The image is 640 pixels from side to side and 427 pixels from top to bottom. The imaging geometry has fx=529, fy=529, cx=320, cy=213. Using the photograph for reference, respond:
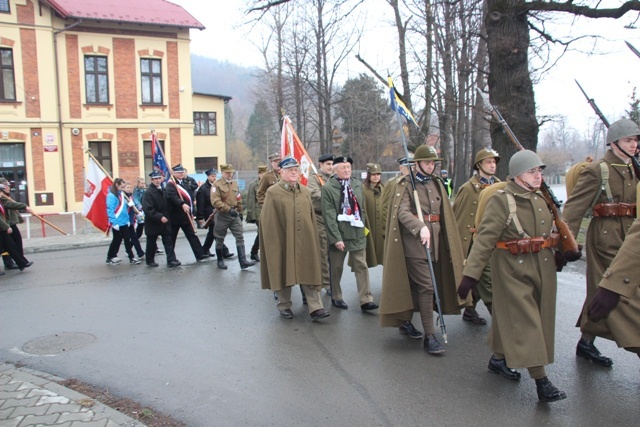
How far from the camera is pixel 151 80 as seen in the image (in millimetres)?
27859

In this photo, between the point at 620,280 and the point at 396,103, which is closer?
the point at 620,280

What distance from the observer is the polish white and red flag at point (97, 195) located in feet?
39.5

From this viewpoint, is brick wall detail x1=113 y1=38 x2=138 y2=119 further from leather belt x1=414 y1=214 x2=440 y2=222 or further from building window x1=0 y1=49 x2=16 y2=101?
leather belt x1=414 y1=214 x2=440 y2=222

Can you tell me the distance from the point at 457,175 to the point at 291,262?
20.3m

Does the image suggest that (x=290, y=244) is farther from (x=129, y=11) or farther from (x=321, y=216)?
(x=129, y=11)

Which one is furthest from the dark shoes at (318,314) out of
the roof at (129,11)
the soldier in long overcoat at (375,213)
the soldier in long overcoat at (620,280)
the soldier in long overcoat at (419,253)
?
the roof at (129,11)

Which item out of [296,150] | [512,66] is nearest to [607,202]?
[296,150]

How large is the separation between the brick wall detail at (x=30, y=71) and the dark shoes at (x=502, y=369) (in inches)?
1035

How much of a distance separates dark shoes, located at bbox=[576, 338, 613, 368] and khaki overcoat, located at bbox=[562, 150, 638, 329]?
12.8 inches

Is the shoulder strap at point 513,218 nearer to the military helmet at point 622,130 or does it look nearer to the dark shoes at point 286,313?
the military helmet at point 622,130

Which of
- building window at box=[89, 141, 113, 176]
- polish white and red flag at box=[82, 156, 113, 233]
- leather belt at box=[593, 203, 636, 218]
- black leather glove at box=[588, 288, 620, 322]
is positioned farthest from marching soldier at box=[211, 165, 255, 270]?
building window at box=[89, 141, 113, 176]

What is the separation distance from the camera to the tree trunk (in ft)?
36.1

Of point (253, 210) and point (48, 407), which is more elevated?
point (253, 210)

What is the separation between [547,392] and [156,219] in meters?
8.26
